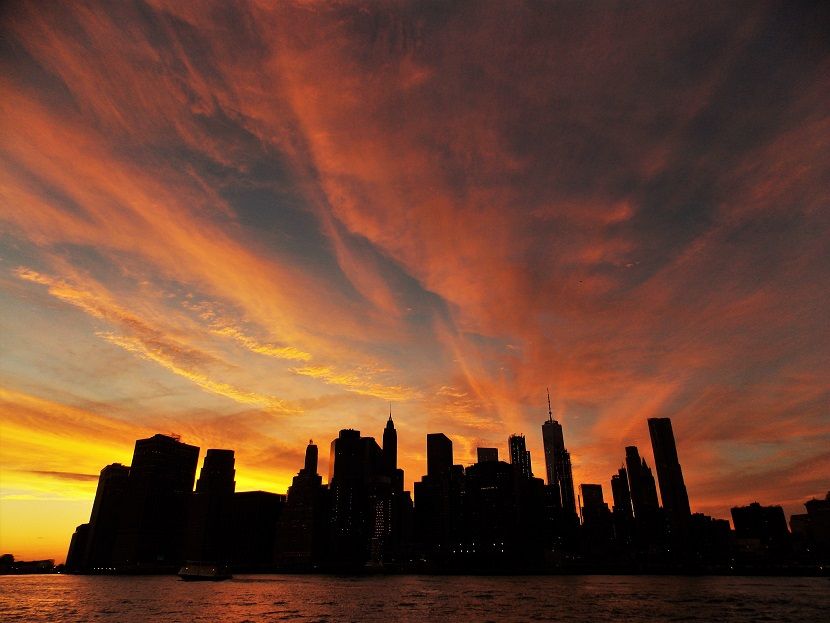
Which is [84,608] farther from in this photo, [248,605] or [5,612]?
[248,605]

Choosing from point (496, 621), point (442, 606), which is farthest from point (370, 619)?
point (442, 606)

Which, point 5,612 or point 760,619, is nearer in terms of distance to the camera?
point 760,619

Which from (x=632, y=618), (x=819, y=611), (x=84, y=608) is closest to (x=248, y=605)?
(x=84, y=608)

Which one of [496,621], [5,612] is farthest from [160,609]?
[496,621]

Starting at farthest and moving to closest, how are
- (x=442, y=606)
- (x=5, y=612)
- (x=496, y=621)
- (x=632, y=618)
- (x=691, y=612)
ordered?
1. (x=442, y=606)
2. (x=5, y=612)
3. (x=691, y=612)
4. (x=632, y=618)
5. (x=496, y=621)

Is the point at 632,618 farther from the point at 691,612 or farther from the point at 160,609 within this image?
the point at 160,609

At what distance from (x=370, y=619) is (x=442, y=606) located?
39.3 m

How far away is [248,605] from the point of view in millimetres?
149875

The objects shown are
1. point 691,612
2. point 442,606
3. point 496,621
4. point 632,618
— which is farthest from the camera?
point 442,606

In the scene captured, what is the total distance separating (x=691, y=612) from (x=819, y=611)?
121 ft

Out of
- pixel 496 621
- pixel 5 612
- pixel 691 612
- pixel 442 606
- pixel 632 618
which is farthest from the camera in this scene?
pixel 442 606

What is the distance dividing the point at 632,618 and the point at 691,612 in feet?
76.3

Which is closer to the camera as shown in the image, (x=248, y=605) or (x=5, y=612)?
(x=5, y=612)

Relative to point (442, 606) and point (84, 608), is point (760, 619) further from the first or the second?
point (84, 608)
